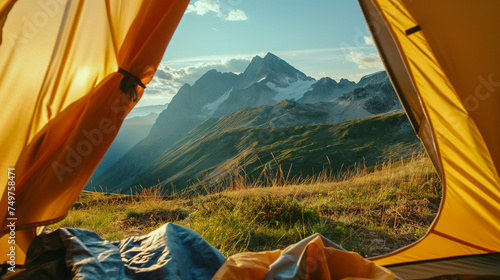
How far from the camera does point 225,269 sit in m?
1.54

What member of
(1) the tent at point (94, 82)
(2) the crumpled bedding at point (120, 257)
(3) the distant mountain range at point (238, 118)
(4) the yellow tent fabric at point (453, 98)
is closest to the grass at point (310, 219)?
(4) the yellow tent fabric at point (453, 98)

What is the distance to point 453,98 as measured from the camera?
266 cm

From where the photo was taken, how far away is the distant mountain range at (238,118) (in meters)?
81.3

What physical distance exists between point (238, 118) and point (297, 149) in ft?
174

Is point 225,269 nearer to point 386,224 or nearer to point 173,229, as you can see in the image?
point 173,229

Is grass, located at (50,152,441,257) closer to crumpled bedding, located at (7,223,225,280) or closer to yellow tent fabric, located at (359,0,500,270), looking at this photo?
yellow tent fabric, located at (359,0,500,270)

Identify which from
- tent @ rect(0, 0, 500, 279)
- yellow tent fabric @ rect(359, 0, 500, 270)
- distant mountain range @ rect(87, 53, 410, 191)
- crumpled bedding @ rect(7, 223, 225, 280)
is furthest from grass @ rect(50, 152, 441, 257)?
distant mountain range @ rect(87, 53, 410, 191)

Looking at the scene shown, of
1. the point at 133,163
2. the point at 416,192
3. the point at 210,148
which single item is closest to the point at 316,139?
the point at 210,148

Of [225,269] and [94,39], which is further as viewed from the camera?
[94,39]

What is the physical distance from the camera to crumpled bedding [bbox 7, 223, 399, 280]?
154 centimetres

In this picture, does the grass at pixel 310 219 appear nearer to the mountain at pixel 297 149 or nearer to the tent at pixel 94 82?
the tent at pixel 94 82

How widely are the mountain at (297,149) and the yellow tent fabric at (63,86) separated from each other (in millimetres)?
37081

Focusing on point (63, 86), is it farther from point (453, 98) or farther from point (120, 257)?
point (453, 98)

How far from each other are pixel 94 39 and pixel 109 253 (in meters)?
1.65
